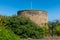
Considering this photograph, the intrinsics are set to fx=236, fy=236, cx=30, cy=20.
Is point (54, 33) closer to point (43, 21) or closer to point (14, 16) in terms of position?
point (43, 21)

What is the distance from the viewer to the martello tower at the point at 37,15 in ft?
121

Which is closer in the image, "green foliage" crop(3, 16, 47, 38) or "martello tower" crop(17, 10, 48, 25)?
"green foliage" crop(3, 16, 47, 38)

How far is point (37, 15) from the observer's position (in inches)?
1464

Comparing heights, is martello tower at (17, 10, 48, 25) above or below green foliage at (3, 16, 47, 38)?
above

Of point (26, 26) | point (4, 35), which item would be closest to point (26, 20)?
point (26, 26)

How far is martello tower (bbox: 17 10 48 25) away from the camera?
Result: 1451 inches

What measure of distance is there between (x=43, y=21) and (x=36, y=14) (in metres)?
1.83

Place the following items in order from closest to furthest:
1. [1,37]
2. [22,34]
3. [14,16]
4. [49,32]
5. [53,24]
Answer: [1,37] → [22,34] → [14,16] → [49,32] → [53,24]

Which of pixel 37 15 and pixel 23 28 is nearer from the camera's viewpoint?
pixel 23 28

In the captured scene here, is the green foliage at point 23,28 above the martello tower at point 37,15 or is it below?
below

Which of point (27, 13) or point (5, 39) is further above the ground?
point (27, 13)

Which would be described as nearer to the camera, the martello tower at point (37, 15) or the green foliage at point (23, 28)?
the green foliage at point (23, 28)

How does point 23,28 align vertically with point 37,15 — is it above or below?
below

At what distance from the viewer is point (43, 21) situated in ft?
124
